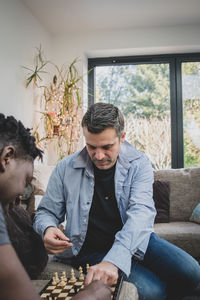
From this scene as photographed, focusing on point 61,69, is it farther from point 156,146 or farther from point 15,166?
point 15,166

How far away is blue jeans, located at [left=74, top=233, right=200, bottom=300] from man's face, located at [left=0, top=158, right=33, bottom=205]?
2.49ft

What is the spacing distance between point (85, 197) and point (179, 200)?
1.99m

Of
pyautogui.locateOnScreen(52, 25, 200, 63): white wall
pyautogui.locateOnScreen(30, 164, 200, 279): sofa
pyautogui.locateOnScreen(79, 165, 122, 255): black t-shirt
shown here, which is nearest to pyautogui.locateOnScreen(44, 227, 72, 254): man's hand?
pyautogui.locateOnScreen(79, 165, 122, 255): black t-shirt

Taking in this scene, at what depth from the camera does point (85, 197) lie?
1.56 metres

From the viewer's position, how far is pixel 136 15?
429cm

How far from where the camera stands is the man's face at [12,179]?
801mm

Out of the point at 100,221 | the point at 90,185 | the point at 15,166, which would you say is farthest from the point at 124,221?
the point at 15,166

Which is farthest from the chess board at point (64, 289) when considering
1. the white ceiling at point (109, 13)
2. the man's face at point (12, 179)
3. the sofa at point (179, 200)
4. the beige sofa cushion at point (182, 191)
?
the white ceiling at point (109, 13)

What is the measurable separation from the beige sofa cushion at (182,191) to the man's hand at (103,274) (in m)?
2.27

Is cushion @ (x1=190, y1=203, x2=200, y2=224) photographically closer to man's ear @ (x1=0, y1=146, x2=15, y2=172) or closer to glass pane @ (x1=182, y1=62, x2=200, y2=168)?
glass pane @ (x1=182, y1=62, x2=200, y2=168)

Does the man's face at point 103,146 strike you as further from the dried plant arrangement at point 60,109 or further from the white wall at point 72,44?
the dried plant arrangement at point 60,109

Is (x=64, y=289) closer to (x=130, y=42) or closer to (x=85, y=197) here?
(x=85, y=197)

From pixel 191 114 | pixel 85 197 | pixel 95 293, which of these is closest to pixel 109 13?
pixel 191 114

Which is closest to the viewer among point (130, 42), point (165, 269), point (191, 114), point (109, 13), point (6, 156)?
point (6, 156)
